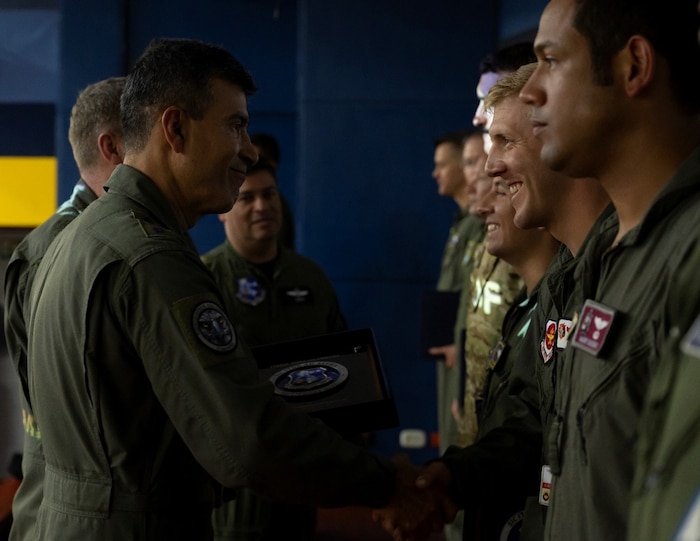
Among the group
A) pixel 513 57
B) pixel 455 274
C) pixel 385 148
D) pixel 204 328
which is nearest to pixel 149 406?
pixel 204 328

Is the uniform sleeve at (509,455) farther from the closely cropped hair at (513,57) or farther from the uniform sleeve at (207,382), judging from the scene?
the closely cropped hair at (513,57)

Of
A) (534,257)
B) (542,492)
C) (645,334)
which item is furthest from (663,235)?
(534,257)

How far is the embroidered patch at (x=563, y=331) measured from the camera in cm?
158

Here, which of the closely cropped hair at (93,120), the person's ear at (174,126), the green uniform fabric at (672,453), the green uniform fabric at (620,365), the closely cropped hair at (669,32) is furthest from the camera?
the closely cropped hair at (93,120)

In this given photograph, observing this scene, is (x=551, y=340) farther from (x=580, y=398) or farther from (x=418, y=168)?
(x=418, y=168)

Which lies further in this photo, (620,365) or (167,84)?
(167,84)

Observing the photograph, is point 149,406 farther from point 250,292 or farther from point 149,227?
point 250,292

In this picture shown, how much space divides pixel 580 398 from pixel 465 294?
→ 227 cm

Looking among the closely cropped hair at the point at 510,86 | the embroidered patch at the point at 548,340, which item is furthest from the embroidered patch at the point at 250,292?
the embroidered patch at the point at 548,340

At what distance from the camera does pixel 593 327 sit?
129 cm

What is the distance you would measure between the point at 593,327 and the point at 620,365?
87 millimetres

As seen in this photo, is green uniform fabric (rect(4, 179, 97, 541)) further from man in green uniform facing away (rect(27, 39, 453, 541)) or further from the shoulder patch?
the shoulder patch

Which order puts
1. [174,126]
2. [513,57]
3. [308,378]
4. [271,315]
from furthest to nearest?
[271,315] → [513,57] → [308,378] → [174,126]

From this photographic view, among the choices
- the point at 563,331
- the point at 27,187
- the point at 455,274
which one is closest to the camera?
the point at 563,331
